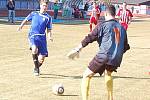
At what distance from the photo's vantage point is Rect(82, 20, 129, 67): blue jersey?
9344mm

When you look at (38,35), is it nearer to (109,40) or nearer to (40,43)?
(40,43)

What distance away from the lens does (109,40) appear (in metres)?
9.38

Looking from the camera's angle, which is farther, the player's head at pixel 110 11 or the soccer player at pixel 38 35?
the soccer player at pixel 38 35

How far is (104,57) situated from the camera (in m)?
9.45

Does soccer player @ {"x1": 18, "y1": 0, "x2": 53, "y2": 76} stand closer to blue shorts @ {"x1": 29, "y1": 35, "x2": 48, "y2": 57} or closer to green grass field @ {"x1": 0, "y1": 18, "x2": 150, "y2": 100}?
blue shorts @ {"x1": 29, "y1": 35, "x2": 48, "y2": 57}

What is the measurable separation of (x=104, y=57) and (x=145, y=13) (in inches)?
2936

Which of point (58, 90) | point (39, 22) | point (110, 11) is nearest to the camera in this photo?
point (110, 11)

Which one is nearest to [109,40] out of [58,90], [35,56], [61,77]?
[58,90]

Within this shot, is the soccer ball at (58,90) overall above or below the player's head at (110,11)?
below

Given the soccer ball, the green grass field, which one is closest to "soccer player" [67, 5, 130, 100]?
the green grass field

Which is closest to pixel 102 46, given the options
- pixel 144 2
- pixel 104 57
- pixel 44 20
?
pixel 104 57

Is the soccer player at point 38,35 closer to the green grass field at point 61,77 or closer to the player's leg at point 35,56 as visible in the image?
the player's leg at point 35,56

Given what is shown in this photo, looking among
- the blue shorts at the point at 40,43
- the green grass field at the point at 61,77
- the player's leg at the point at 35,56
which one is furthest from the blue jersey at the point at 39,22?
the green grass field at the point at 61,77

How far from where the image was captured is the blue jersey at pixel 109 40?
368 inches
